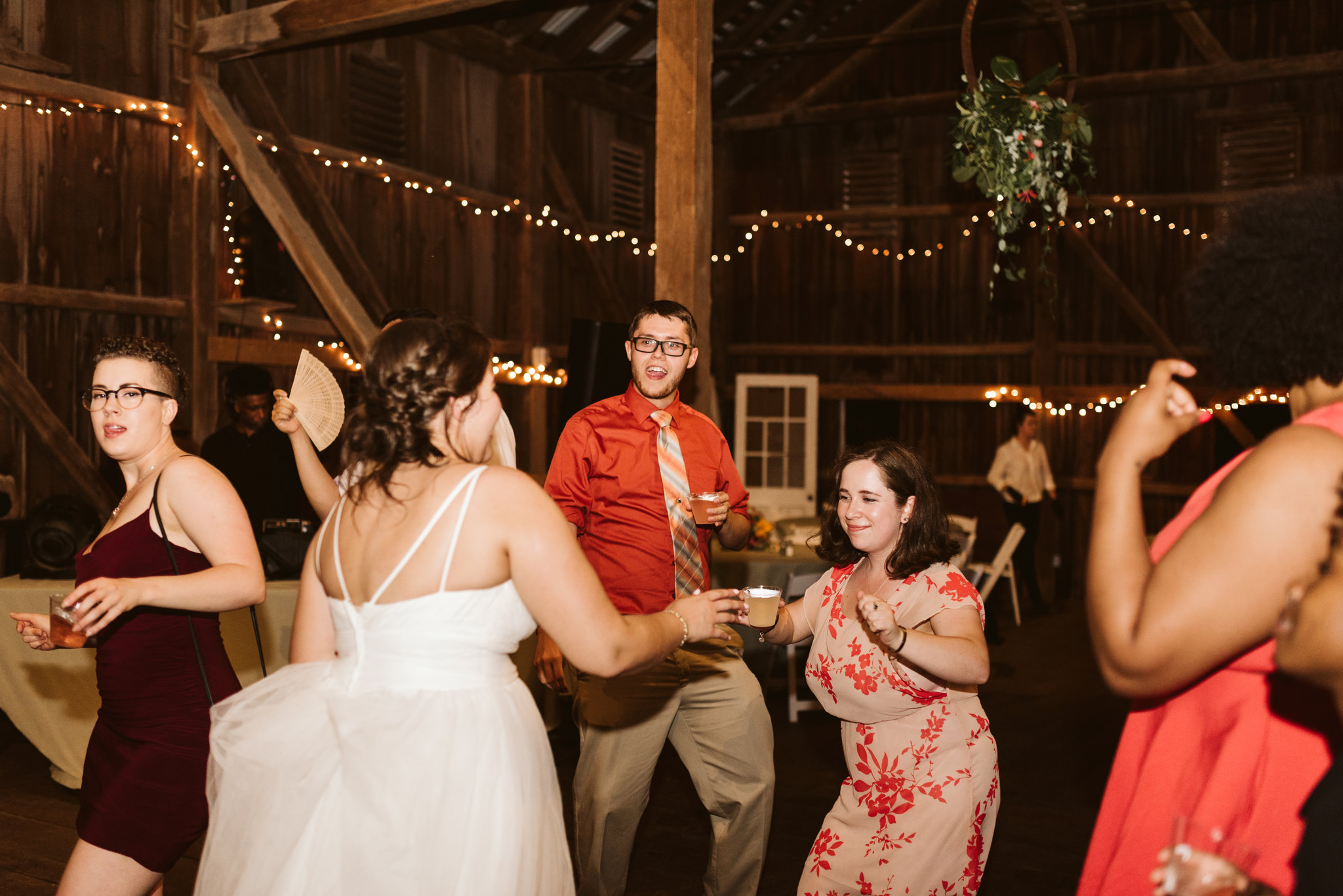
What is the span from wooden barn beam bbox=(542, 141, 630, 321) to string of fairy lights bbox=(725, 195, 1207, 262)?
152 centimetres

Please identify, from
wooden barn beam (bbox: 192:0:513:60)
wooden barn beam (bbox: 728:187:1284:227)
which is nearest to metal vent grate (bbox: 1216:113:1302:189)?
wooden barn beam (bbox: 728:187:1284:227)

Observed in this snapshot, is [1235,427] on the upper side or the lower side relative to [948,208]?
lower

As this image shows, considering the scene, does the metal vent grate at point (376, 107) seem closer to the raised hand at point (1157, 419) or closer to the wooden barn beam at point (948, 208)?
the wooden barn beam at point (948, 208)

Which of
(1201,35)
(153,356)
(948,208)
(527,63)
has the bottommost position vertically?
(153,356)

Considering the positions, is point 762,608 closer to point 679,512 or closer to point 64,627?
point 679,512

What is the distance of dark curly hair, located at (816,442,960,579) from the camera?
7.75ft

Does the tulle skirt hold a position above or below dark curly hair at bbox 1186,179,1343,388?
below

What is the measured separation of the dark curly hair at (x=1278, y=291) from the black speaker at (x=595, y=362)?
4146 mm

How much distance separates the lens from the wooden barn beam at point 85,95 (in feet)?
20.2

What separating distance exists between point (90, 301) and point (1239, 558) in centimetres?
702

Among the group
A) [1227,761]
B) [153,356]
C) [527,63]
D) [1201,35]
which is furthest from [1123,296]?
[1227,761]

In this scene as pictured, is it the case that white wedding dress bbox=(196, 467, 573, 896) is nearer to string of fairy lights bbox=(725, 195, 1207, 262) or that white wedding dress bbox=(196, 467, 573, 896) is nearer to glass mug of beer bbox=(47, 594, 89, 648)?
glass mug of beer bbox=(47, 594, 89, 648)

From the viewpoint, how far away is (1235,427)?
876 cm

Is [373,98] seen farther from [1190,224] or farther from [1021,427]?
[1190,224]
